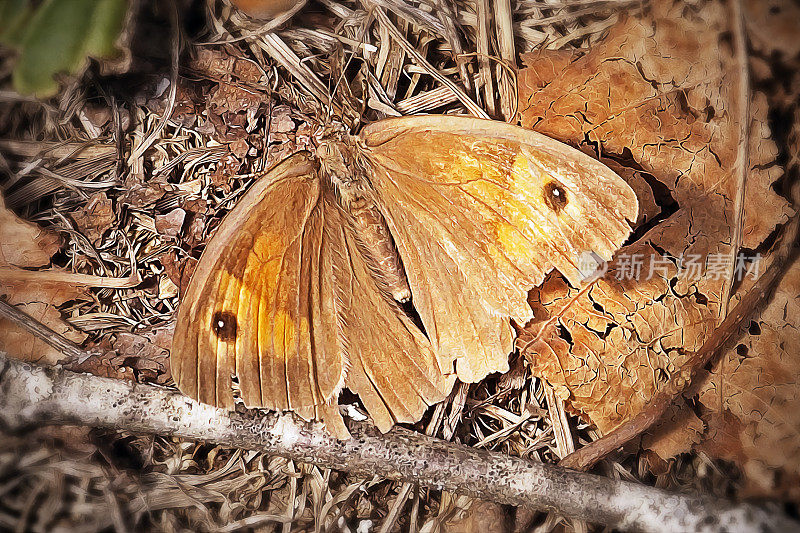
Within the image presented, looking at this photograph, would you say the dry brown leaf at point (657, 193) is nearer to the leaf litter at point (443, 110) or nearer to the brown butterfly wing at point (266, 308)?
the leaf litter at point (443, 110)

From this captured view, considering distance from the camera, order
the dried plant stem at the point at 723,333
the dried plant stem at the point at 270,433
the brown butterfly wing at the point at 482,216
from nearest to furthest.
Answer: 1. the brown butterfly wing at the point at 482,216
2. the dried plant stem at the point at 723,333
3. the dried plant stem at the point at 270,433

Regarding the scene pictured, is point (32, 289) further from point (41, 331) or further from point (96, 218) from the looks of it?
point (96, 218)

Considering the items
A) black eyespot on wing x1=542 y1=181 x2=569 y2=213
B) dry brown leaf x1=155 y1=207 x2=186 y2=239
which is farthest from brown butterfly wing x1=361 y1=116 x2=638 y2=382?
dry brown leaf x1=155 y1=207 x2=186 y2=239

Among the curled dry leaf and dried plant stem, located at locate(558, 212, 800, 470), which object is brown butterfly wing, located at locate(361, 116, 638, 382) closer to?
dried plant stem, located at locate(558, 212, 800, 470)

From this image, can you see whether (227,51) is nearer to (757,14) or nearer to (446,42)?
(446,42)

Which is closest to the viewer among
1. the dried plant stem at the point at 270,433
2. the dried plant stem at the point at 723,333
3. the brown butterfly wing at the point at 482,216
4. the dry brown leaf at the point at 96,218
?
the brown butterfly wing at the point at 482,216

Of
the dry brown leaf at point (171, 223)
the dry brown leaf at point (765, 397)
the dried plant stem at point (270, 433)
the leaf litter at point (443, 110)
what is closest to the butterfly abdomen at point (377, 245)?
the leaf litter at point (443, 110)

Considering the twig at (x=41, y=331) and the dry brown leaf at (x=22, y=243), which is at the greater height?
the dry brown leaf at (x=22, y=243)

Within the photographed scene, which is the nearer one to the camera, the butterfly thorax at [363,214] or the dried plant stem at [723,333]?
the dried plant stem at [723,333]
